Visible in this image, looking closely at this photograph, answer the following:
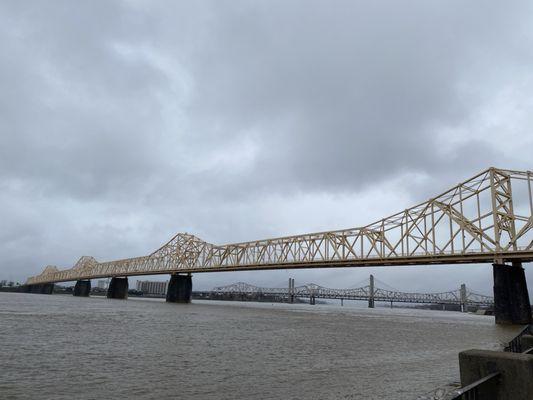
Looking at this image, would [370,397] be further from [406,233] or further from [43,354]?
[406,233]

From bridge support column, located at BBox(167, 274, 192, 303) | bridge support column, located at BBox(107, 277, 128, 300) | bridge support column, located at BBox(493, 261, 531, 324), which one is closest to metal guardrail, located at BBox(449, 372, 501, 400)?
bridge support column, located at BBox(493, 261, 531, 324)

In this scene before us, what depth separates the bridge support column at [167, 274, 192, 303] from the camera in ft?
400

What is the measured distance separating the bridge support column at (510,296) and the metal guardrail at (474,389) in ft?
166

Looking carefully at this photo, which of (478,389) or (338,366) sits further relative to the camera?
(338,366)

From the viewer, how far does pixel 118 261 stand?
575 feet

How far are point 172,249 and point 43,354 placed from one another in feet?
411

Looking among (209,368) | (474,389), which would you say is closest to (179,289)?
(209,368)

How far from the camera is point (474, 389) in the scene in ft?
21.7

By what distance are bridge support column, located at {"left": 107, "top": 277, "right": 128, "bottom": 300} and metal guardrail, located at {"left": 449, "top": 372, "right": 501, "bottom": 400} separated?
157108 millimetres

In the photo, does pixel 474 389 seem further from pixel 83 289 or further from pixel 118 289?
pixel 83 289

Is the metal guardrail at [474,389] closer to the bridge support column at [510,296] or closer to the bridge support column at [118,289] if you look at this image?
the bridge support column at [510,296]

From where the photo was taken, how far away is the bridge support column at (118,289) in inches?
5955

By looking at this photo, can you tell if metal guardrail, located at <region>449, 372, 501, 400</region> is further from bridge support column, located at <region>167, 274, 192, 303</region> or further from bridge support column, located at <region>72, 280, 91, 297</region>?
bridge support column, located at <region>72, 280, 91, 297</region>

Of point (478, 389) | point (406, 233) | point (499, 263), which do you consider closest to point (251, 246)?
point (406, 233)
